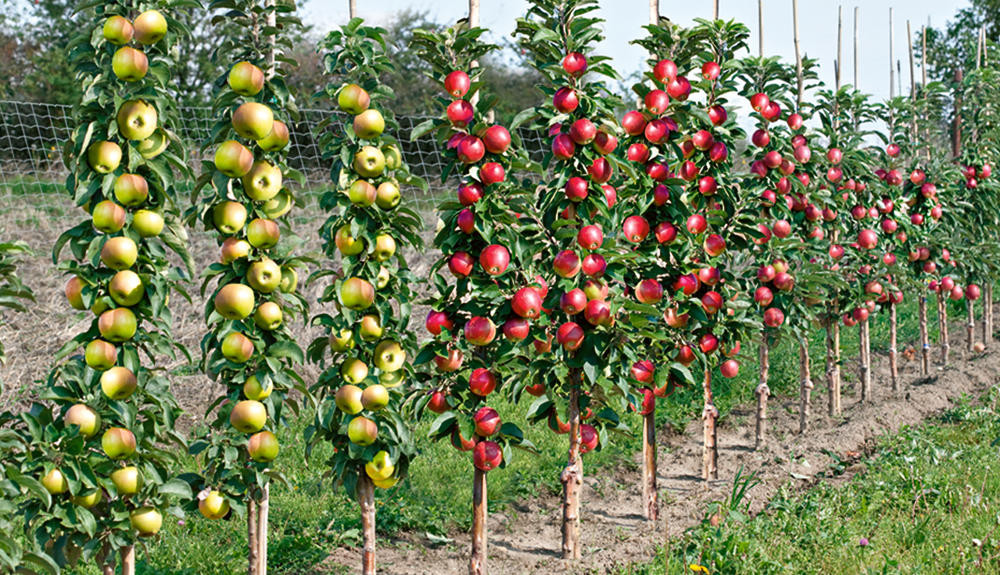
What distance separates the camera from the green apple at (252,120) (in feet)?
9.71

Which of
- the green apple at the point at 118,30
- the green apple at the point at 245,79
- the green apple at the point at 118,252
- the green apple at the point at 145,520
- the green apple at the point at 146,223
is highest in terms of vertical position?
the green apple at the point at 118,30

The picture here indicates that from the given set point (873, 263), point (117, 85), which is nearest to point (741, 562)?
point (117, 85)

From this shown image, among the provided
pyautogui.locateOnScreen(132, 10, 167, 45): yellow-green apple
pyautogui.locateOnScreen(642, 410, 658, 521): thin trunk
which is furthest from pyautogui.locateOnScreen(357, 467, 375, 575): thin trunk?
pyautogui.locateOnScreen(132, 10, 167, 45): yellow-green apple

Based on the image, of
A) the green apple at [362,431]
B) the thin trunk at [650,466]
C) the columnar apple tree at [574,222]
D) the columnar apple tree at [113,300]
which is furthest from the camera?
the thin trunk at [650,466]

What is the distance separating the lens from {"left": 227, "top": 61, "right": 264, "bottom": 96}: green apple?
2.99m

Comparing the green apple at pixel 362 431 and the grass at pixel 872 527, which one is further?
the grass at pixel 872 527

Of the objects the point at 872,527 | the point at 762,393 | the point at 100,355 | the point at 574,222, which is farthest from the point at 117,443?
the point at 762,393

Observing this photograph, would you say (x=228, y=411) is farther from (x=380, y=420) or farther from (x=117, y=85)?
(x=117, y=85)

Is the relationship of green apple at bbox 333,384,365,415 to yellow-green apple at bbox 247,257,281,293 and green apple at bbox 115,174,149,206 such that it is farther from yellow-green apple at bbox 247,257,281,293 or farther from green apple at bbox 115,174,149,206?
green apple at bbox 115,174,149,206

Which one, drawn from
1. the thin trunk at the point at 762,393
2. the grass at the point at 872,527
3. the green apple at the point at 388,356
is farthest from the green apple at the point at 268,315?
the thin trunk at the point at 762,393

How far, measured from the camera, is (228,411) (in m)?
3.09

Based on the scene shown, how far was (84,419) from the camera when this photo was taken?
2.77 m

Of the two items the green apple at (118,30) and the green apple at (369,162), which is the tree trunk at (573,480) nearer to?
the green apple at (369,162)

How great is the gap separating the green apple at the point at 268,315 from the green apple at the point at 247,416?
274 mm
